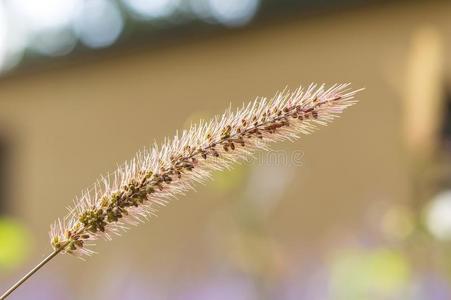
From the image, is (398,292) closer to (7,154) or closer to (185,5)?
(7,154)

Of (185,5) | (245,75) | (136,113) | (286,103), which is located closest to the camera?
(286,103)

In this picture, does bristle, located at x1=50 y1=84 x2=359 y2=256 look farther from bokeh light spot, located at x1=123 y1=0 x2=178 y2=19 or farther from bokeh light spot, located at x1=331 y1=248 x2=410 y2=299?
bokeh light spot, located at x1=123 y1=0 x2=178 y2=19

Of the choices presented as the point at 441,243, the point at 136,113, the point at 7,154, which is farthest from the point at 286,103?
the point at 7,154

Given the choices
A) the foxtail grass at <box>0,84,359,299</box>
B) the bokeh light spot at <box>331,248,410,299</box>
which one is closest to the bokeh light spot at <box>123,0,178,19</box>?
the bokeh light spot at <box>331,248,410,299</box>

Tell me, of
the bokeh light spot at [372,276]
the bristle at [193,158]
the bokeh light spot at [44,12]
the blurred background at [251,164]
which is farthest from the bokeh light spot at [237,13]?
the bokeh light spot at [44,12]

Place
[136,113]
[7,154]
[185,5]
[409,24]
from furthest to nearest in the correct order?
[185,5], [7,154], [136,113], [409,24]

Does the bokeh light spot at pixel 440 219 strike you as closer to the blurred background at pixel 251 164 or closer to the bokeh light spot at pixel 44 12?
the blurred background at pixel 251 164

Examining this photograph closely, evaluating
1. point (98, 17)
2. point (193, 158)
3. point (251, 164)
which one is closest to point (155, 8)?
point (98, 17)

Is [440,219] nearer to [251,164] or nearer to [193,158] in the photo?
[251,164]
